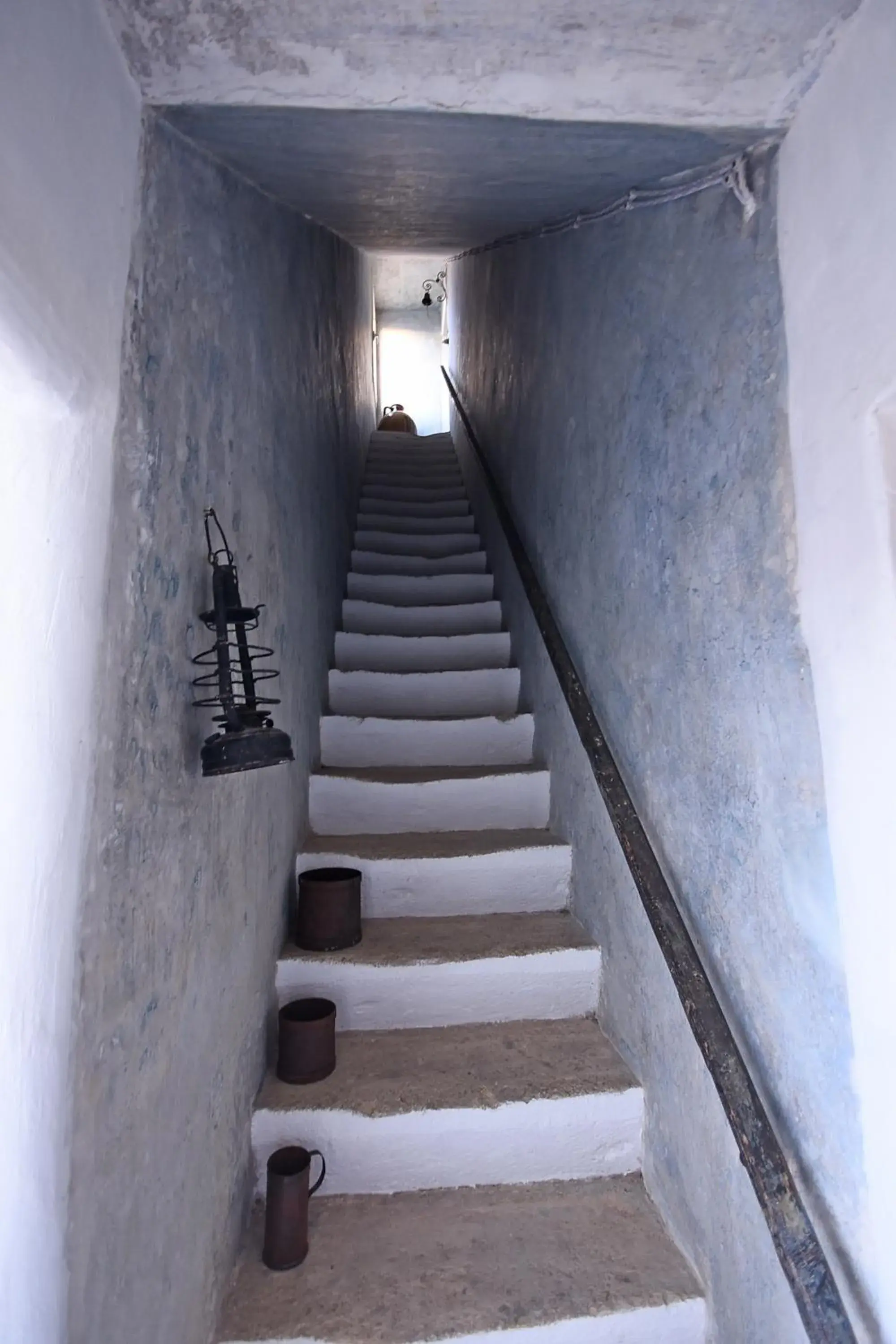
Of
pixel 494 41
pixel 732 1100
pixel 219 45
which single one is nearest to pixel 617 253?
pixel 494 41

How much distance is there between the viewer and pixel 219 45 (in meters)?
0.89

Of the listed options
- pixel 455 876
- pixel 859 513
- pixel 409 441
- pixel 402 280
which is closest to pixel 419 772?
pixel 455 876

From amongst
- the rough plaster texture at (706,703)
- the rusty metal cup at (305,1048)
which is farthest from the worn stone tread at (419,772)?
the rusty metal cup at (305,1048)

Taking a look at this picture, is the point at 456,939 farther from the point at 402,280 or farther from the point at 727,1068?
the point at 402,280

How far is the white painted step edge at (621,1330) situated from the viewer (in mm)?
1255

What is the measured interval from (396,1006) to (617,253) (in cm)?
173

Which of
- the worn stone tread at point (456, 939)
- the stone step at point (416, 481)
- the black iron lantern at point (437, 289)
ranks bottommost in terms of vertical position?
the worn stone tread at point (456, 939)

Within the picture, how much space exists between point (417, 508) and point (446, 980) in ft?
8.93

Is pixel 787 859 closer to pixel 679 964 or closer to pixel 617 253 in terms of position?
pixel 679 964

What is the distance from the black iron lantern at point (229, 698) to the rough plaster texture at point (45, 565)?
11.2 inches

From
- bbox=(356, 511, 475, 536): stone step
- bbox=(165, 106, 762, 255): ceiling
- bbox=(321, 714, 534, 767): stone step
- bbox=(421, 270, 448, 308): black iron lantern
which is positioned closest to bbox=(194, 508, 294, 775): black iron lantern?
bbox=(165, 106, 762, 255): ceiling

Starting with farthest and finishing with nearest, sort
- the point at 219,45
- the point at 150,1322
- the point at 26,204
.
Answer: the point at 150,1322
the point at 219,45
the point at 26,204

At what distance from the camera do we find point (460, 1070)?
1649 millimetres

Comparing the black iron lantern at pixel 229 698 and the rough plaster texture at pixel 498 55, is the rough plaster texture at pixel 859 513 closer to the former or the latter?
the rough plaster texture at pixel 498 55
